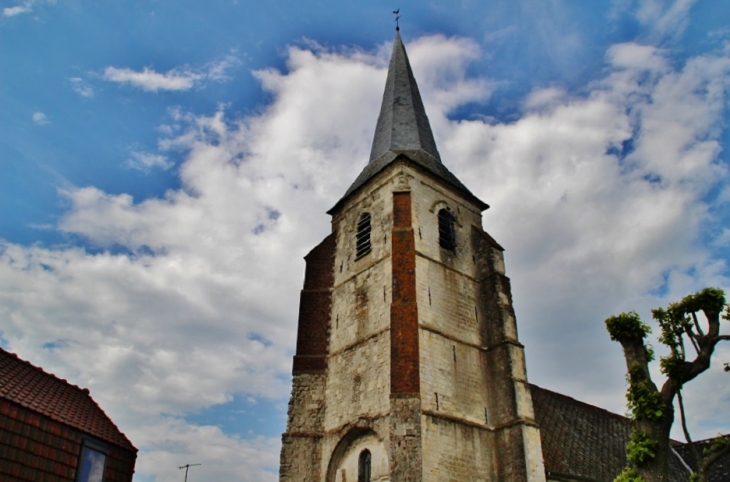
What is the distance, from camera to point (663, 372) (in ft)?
37.1

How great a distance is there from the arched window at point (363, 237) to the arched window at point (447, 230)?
2565mm

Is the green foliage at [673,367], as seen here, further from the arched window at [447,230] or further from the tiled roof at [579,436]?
the arched window at [447,230]

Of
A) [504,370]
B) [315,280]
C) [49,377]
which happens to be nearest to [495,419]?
[504,370]

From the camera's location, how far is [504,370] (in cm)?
1759

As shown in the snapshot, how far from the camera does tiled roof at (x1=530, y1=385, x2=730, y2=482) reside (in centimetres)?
1925

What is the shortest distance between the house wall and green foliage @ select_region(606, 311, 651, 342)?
12.1m

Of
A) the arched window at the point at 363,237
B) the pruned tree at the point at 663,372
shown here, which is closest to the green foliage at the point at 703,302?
the pruned tree at the point at 663,372

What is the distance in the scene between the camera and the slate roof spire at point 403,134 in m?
21.9

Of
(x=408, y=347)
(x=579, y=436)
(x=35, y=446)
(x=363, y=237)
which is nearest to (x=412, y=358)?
(x=408, y=347)

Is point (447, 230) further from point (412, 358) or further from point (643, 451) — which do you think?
point (643, 451)

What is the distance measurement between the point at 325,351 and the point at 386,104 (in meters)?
12.2

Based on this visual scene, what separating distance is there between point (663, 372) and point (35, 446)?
12.8m

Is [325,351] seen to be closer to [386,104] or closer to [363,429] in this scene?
[363,429]

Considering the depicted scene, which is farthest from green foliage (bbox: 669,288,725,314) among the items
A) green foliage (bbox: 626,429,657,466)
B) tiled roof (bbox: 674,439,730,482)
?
tiled roof (bbox: 674,439,730,482)
